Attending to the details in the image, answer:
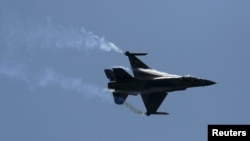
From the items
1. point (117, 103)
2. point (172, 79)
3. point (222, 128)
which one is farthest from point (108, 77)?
point (222, 128)

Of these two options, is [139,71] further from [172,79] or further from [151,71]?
[172,79]

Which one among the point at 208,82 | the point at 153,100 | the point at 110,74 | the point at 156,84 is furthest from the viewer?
the point at 153,100

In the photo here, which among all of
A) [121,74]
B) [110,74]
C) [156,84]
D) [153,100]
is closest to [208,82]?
[156,84]

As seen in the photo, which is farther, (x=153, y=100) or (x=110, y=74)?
(x=153, y=100)

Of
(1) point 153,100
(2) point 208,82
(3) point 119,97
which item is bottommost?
(3) point 119,97

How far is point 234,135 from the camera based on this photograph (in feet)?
194

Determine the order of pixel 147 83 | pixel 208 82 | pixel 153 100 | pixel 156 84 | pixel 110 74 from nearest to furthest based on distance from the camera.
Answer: pixel 208 82 < pixel 147 83 < pixel 156 84 < pixel 110 74 < pixel 153 100

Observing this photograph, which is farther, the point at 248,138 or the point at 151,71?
the point at 151,71

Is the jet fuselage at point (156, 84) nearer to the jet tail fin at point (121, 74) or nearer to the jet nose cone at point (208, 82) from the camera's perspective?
the jet nose cone at point (208, 82)

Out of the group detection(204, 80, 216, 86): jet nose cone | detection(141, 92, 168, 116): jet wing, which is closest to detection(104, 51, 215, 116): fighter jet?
detection(204, 80, 216, 86): jet nose cone

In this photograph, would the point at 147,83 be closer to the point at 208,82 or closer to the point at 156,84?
the point at 156,84

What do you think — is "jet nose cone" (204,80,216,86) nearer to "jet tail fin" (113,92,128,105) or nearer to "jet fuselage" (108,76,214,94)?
"jet fuselage" (108,76,214,94)

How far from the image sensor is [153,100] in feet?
321

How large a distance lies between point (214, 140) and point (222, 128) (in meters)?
2.83
